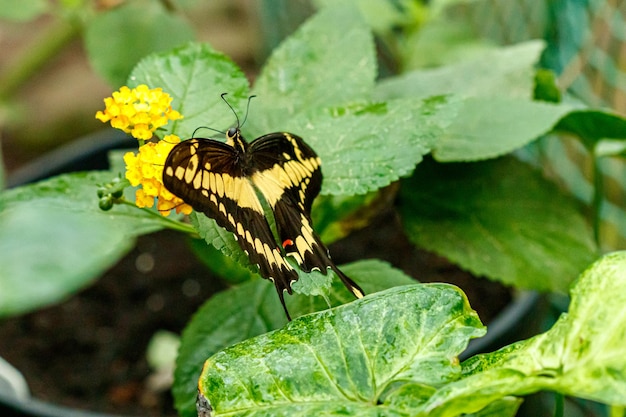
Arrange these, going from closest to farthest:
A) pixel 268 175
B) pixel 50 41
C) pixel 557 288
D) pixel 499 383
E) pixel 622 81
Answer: pixel 499 383 → pixel 268 175 → pixel 557 288 → pixel 622 81 → pixel 50 41

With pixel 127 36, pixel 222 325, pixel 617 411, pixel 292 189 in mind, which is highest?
pixel 127 36

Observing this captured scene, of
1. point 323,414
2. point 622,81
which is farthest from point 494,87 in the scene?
point 323,414

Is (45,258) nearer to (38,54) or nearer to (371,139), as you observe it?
(371,139)

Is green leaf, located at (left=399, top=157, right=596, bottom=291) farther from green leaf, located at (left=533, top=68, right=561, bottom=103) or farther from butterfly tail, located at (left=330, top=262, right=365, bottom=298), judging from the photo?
butterfly tail, located at (left=330, top=262, right=365, bottom=298)

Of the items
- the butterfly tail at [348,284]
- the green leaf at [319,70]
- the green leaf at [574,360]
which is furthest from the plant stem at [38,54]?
the green leaf at [574,360]

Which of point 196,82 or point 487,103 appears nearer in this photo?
point 196,82

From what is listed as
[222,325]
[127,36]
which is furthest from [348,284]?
[127,36]

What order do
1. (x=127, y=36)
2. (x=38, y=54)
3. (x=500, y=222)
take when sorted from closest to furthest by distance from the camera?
(x=500, y=222) → (x=127, y=36) → (x=38, y=54)

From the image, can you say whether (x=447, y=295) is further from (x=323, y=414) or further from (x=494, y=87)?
(x=494, y=87)
